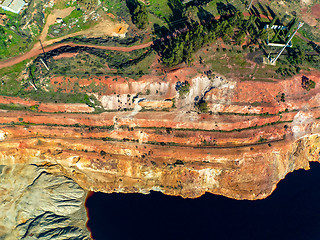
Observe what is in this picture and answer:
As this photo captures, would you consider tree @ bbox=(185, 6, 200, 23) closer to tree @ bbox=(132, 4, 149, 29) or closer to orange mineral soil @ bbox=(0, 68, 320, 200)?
tree @ bbox=(132, 4, 149, 29)

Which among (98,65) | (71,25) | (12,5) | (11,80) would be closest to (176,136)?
(98,65)

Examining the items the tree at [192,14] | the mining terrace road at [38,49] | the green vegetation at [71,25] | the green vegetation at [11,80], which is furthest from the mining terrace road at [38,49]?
the tree at [192,14]

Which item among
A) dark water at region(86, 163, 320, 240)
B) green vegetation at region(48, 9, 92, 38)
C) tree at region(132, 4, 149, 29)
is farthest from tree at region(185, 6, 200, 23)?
dark water at region(86, 163, 320, 240)

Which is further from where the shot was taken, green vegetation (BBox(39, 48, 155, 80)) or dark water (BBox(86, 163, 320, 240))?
dark water (BBox(86, 163, 320, 240))

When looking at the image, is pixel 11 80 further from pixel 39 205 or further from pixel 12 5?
pixel 39 205

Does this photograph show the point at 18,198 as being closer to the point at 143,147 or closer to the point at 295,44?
the point at 143,147

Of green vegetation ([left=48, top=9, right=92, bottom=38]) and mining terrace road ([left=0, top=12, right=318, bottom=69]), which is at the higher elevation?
green vegetation ([left=48, top=9, right=92, bottom=38])

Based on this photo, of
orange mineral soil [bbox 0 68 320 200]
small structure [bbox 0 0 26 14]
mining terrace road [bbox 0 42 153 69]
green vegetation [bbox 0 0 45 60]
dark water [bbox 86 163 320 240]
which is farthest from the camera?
small structure [bbox 0 0 26 14]

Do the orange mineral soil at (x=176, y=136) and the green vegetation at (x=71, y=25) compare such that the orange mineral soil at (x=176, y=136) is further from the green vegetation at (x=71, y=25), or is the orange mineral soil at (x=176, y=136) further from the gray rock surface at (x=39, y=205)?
the green vegetation at (x=71, y=25)
